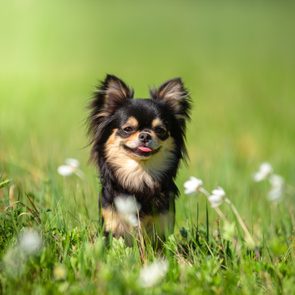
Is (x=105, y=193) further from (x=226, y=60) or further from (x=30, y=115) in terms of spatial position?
(x=226, y=60)

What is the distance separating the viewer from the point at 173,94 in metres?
5.62

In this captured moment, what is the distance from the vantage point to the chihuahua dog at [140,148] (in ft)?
16.8

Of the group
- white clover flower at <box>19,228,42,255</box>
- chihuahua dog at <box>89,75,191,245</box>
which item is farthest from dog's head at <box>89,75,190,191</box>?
white clover flower at <box>19,228,42,255</box>

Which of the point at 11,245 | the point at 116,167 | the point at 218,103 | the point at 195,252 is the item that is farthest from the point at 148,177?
the point at 218,103

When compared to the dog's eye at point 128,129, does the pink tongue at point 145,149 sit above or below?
below

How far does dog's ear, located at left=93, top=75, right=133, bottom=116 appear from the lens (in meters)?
5.49

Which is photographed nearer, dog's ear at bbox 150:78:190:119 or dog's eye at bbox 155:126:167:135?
dog's eye at bbox 155:126:167:135

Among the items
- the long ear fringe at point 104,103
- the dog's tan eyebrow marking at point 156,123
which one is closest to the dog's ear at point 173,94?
the long ear fringe at point 104,103

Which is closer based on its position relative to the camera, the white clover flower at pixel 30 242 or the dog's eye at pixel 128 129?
the white clover flower at pixel 30 242

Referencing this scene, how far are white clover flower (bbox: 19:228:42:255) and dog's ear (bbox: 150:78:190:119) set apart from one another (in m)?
1.71

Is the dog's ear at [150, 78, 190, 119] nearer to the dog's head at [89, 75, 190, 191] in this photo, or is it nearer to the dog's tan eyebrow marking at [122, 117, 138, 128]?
the dog's head at [89, 75, 190, 191]

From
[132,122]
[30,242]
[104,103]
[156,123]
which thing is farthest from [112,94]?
[30,242]

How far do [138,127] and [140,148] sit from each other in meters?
0.15

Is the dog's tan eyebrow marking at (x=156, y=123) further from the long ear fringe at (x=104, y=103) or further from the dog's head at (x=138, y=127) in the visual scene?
the long ear fringe at (x=104, y=103)
